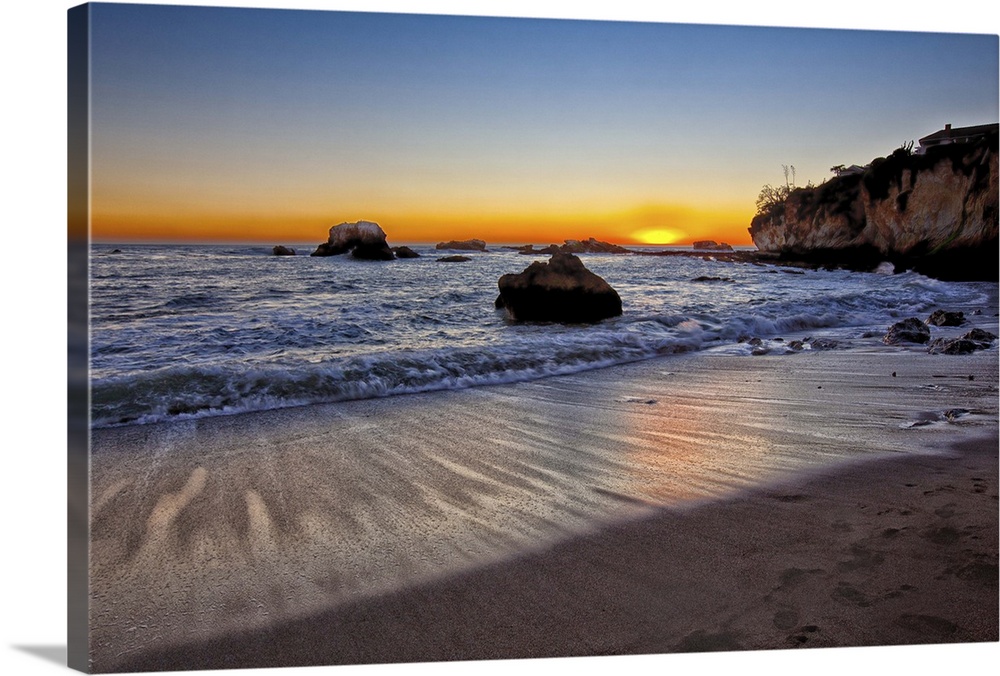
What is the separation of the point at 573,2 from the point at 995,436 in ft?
9.19

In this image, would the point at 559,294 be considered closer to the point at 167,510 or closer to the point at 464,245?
the point at 464,245

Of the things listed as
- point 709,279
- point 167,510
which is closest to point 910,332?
point 709,279

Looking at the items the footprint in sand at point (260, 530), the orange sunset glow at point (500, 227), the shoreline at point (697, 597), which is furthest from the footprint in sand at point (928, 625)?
the footprint in sand at point (260, 530)

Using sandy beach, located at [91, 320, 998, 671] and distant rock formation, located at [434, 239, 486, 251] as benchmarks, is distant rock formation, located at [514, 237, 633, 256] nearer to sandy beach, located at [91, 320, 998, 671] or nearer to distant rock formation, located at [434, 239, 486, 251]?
distant rock formation, located at [434, 239, 486, 251]

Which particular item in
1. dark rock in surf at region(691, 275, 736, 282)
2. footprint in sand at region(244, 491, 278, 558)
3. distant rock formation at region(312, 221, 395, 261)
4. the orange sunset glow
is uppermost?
the orange sunset glow

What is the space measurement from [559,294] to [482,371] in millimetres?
1052

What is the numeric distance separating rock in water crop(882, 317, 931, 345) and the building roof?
2299mm

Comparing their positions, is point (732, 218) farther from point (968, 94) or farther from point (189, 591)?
point (189, 591)

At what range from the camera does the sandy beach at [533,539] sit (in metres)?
2.27

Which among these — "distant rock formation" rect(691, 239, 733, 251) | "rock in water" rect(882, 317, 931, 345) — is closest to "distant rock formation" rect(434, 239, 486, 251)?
"distant rock formation" rect(691, 239, 733, 251)

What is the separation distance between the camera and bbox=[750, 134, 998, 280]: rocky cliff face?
350 centimetres

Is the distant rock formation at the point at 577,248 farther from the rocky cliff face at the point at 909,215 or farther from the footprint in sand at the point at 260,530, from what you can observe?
the footprint in sand at the point at 260,530

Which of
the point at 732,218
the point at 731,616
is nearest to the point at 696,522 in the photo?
the point at 731,616

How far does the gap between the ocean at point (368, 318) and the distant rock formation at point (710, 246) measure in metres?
0.11
